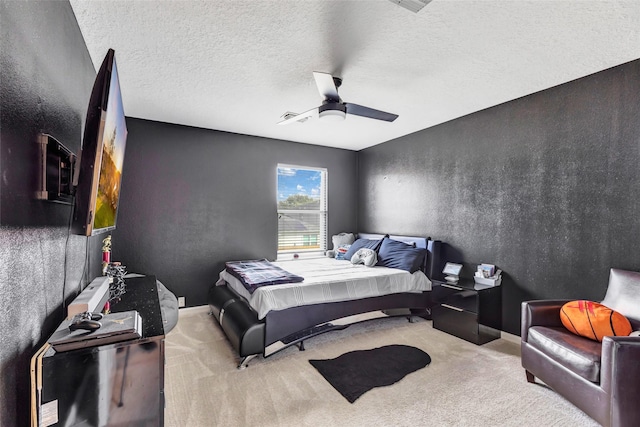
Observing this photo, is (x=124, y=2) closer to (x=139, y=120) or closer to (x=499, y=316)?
(x=139, y=120)

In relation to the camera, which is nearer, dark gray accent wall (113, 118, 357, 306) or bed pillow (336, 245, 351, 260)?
dark gray accent wall (113, 118, 357, 306)

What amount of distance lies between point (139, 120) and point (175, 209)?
1265mm

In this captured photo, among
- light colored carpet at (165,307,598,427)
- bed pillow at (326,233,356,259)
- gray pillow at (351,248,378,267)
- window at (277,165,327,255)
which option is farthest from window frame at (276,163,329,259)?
light colored carpet at (165,307,598,427)

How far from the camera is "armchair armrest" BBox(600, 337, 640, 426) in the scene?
5.56 ft

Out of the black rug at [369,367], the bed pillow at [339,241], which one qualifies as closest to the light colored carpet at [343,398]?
the black rug at [369,367]

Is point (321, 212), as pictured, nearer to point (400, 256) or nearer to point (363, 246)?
point (363, 246)

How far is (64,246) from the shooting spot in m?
1.68

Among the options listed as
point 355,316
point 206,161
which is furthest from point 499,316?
point 206,161

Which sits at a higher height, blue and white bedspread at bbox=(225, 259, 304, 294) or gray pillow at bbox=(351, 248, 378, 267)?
gray pillow at bbox=(351, 248, 378, 267)

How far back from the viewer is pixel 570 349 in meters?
2.04

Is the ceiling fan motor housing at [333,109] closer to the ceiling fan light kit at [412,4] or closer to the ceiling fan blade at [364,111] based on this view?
the ceiling fan blade at [364,111]

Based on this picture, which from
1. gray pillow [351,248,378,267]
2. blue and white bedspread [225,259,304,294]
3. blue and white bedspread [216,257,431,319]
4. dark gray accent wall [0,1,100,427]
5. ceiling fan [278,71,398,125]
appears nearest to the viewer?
dark gray accent wall [0,1,100,427]

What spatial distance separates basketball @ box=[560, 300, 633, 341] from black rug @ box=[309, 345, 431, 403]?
1.20m

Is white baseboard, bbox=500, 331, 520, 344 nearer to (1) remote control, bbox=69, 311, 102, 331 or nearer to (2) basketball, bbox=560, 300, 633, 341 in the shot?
(2) basketball, bbox=560, 300, 633, 341
